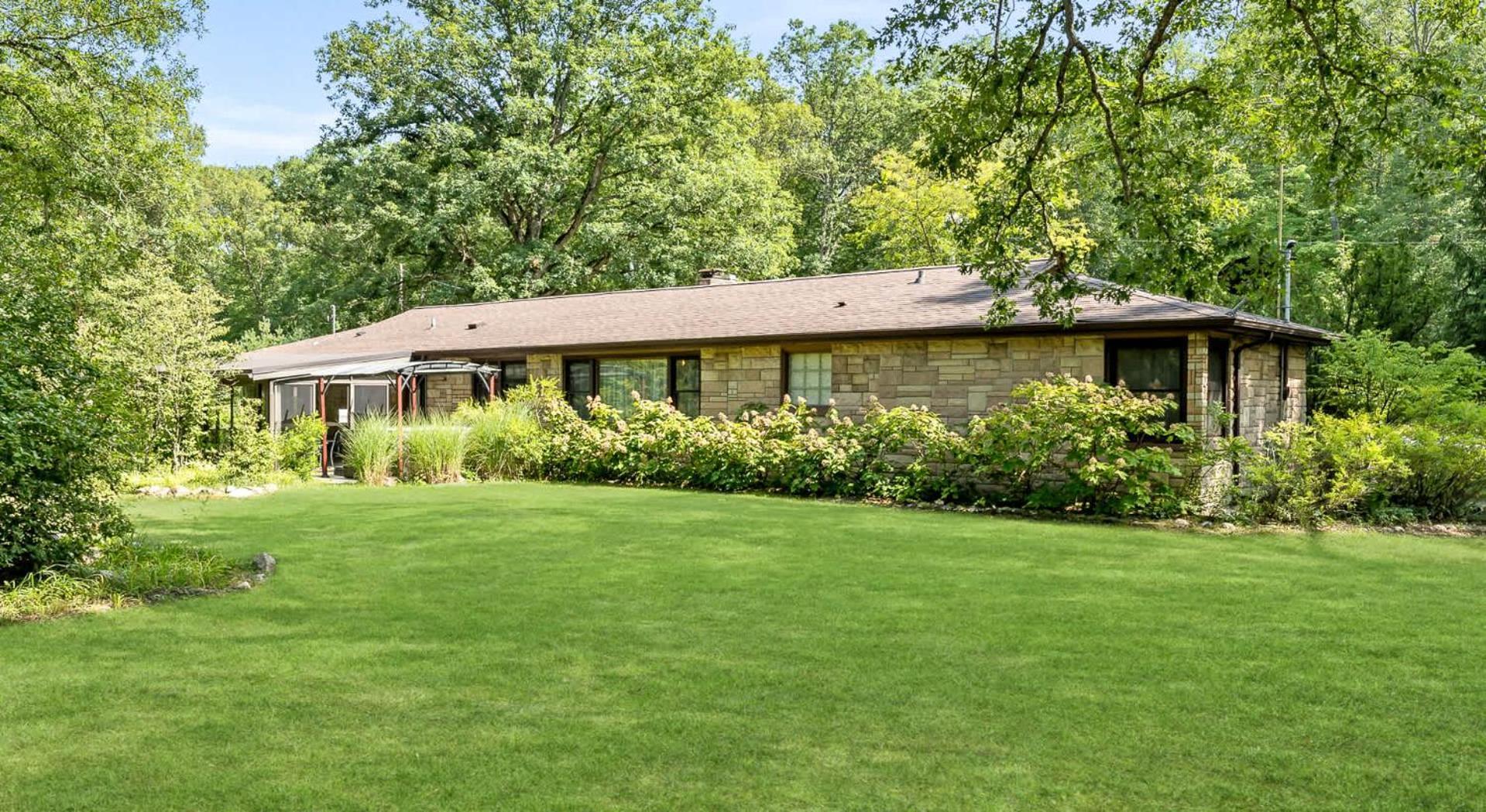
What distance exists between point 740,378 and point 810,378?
53.5 inches

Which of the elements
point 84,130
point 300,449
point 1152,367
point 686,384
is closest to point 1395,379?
point 1152,367

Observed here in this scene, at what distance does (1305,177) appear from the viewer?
1202 inches

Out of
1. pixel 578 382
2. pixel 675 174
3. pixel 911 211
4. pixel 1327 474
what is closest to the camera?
pixel 1327 474

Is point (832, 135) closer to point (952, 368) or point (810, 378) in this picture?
point (810, 378)

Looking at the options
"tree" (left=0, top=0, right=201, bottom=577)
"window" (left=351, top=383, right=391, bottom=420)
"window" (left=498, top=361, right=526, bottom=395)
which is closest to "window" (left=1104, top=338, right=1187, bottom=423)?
"window" (left=498, top=361, right=526, bottom=395)

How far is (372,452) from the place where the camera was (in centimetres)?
1602

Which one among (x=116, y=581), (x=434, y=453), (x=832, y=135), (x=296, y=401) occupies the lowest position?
(x=116, y=581)

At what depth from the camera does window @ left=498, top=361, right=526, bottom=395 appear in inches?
790

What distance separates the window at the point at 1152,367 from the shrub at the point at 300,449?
42.0 ft

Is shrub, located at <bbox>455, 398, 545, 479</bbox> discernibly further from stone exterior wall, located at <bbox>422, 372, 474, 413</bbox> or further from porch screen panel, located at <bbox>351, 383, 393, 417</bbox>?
porch screen panel, located at <bbox>351, 383, 393, 417</bbox>

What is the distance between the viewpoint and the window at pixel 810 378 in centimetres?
1617

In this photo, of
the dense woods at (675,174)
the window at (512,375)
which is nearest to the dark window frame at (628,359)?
the window at (512,375)

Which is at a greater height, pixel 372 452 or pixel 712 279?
pixel 712 279

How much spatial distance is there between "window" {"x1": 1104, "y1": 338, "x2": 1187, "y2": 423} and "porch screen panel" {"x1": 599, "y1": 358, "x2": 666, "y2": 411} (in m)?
8.05
